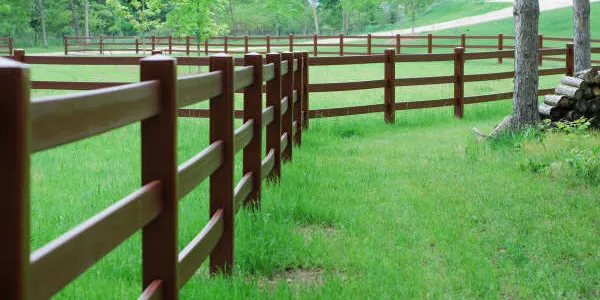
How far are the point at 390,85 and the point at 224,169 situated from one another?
31.8 feet

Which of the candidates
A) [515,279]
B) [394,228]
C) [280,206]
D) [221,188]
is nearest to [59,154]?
[280,206]

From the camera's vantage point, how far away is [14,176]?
1.84 meters

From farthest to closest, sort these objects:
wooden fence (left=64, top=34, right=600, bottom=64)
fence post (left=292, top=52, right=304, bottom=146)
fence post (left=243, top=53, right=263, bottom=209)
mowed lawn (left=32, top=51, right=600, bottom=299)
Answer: wooden fence (left=64, top=34, right=600, bottom=64), fence post (left=292, top=52, right=304, bottom=146), fence post (left=243, top=53, right=263, bottom=209), mowed lawn (left=32, top=51, right=600, bottom=299)

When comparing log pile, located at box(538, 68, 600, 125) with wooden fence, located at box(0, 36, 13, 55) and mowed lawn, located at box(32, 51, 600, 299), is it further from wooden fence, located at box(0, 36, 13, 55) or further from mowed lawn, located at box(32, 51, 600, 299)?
wooden fence, located at box(0, 36, 13, 55)

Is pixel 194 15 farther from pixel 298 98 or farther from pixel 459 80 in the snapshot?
pixel 298 98

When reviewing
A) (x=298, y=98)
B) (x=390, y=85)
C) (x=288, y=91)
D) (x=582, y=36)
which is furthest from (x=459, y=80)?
(x=288, y=91)

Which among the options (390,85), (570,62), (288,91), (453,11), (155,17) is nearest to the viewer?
(288,91)

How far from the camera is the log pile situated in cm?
1183

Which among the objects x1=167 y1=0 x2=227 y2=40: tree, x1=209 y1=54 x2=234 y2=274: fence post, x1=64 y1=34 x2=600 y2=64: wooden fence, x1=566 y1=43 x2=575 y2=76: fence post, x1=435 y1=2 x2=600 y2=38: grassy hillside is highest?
x1=435 y1=2 x2=600 y2=38: grassy hillside

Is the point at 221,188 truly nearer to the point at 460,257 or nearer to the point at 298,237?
the point at 298,237

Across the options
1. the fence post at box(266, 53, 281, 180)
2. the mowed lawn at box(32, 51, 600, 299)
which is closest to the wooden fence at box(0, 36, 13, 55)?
the mowed lawn at box(32, 51, 600, 299)

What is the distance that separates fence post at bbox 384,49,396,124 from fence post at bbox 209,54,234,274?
9367 mm

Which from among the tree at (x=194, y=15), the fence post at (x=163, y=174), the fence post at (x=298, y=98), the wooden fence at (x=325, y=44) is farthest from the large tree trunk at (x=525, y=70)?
the tree at (x=194, y=15)

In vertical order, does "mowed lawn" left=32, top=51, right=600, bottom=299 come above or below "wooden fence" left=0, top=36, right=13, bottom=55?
below
